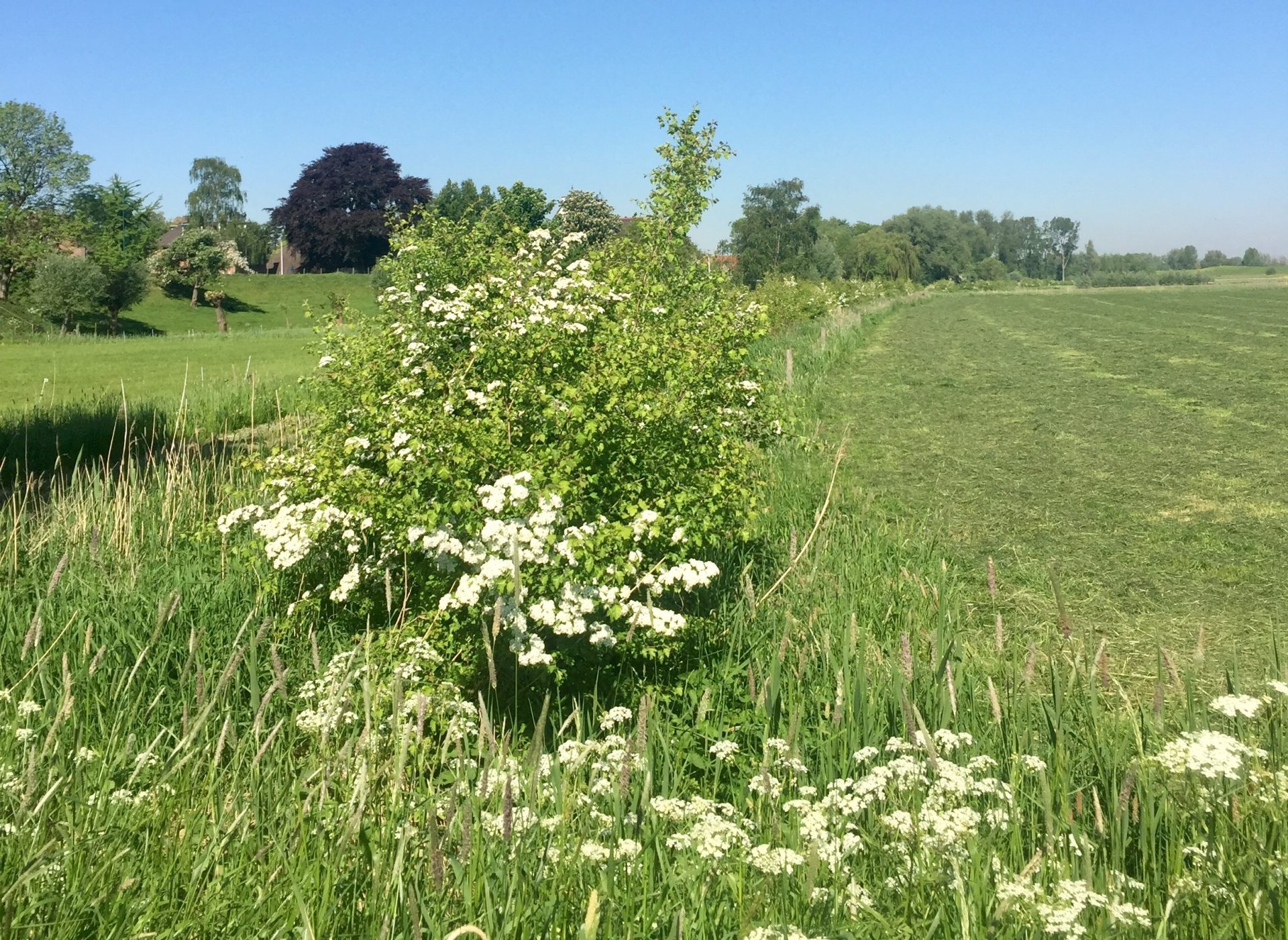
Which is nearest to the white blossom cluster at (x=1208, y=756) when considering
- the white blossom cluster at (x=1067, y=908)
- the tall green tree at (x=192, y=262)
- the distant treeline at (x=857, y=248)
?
the white blossom cluster at (x=1067, y=908)

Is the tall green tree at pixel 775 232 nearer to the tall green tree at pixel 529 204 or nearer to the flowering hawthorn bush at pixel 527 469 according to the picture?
the tall green tree at pixel 529 204

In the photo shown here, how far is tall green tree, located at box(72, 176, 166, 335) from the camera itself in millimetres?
44719

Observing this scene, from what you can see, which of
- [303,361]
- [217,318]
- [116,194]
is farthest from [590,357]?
[116,194]

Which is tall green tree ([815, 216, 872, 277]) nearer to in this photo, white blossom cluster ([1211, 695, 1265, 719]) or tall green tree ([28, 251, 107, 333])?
tall green tree ([28, 251, 107, 333])

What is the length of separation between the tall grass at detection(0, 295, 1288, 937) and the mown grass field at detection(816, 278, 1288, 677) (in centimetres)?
97

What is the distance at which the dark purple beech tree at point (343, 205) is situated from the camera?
2876 inches

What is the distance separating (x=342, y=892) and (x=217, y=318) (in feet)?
182

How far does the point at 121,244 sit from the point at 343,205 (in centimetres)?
2773

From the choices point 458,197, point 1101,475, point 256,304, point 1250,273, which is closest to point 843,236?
point 1250,273

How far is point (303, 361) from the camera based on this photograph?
25703mm

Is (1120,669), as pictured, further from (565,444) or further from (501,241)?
(501,241)

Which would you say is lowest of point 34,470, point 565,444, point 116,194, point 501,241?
point 34,470

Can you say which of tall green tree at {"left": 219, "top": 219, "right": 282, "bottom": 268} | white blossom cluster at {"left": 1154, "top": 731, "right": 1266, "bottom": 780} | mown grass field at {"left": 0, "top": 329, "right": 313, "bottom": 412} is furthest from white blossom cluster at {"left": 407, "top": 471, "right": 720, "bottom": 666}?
tall green tree at {"left": 219, "top": 219, "right": 282, "bottom": 268}

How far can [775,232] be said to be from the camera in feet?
313
